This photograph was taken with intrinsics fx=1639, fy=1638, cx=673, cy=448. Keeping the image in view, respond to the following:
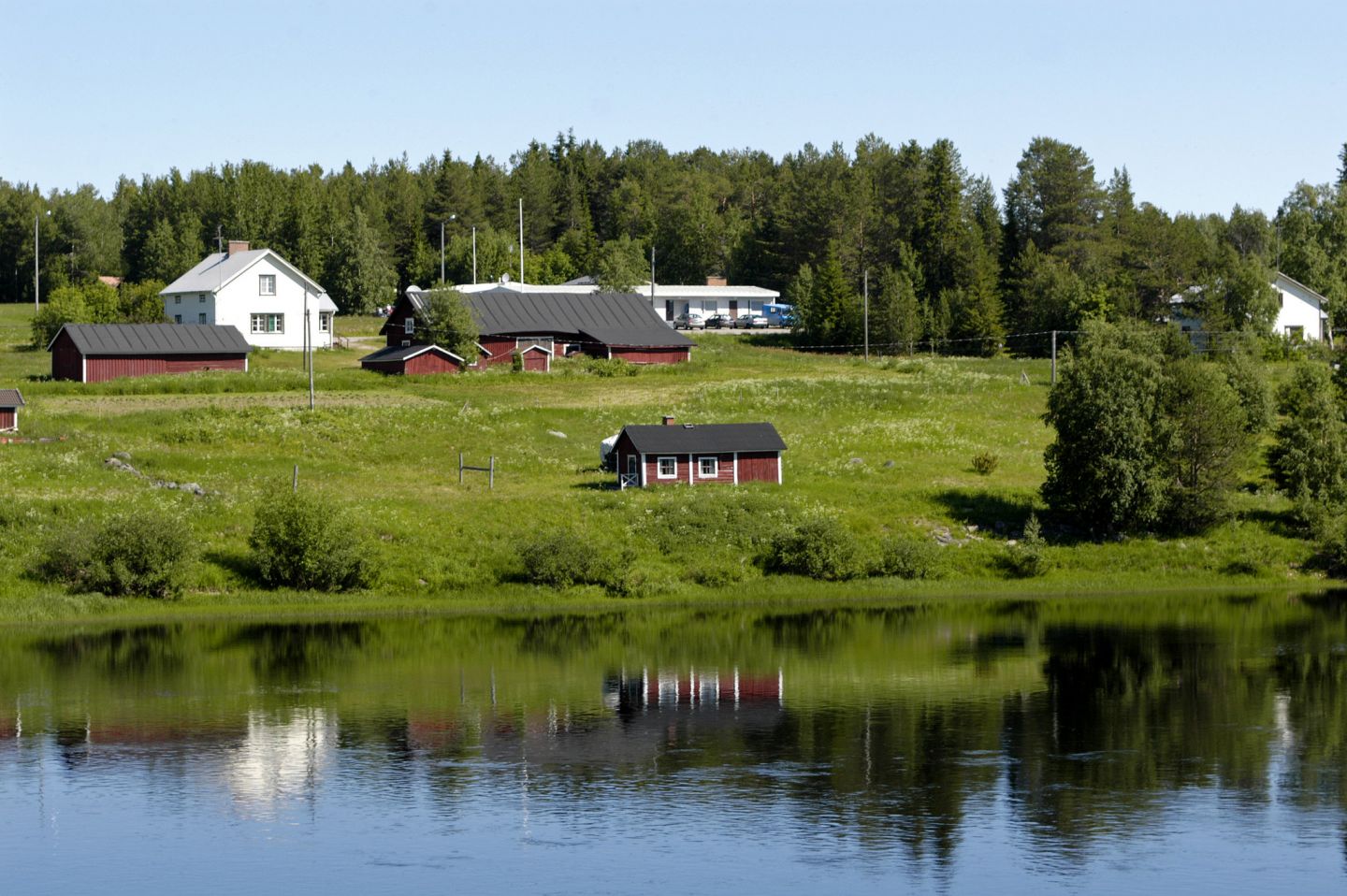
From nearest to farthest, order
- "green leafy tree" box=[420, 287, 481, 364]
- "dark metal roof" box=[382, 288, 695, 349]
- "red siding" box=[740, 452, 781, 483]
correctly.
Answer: "red siding" box=[740, 452, 781, 483] < "green leafy tree" box=[420, 287, 481, 364] < "dark metal roof" box=[382, 288, 695, 349]

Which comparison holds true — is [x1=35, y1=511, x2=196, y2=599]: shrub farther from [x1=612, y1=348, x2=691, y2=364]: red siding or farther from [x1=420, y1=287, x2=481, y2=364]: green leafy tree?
[x1=612, y1=348, x2=691, y2=364]: red siding

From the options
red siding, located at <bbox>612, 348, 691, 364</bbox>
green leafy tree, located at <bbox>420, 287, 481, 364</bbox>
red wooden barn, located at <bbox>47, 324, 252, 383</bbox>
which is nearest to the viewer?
red wooden barn, located at <bbox>47, 324, 252, 383</bbox>

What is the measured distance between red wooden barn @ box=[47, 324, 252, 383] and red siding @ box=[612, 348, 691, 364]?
74.3ft

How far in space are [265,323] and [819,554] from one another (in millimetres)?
58801

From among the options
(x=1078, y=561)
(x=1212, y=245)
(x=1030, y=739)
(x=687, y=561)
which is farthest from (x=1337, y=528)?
(x=1212, y=245)

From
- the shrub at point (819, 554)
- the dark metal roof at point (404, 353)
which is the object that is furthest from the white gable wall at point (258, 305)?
the shrub at point (819, 554)

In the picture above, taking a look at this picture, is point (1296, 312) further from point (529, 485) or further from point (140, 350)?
point (140, 350)

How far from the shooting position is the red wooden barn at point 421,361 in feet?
308

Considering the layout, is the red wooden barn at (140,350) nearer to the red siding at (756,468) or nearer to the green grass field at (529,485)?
the green grass field at (529,485)

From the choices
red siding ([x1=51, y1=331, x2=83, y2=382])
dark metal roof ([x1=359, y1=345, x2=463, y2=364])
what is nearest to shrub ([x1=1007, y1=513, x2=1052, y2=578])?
dark metal roof ([x1=359, y1=345, x2=463, y2=364])

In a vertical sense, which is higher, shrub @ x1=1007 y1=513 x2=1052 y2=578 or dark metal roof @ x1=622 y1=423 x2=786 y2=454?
dark metal roof @ x1=622 y1=423 x2=786 y2=454

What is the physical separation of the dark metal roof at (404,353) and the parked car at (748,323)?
124 ft

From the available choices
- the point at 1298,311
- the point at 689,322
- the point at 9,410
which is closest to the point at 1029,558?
the point at 9,410

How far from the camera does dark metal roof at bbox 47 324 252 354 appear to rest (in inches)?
3494
